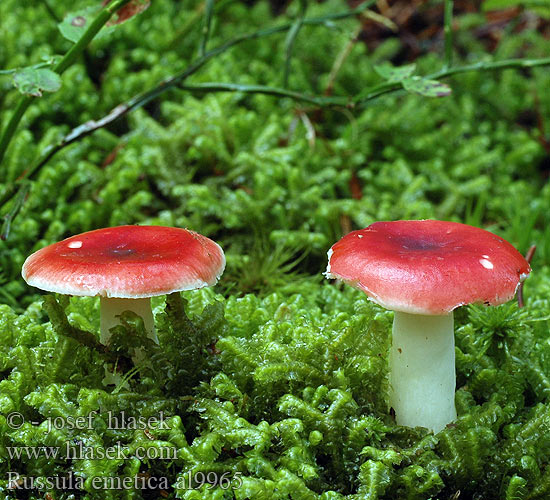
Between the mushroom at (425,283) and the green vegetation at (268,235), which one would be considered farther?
the green vegetation at (268,235)

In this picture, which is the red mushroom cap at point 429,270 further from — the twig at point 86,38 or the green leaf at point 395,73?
the twig at point 86,38

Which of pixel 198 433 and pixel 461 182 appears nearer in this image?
pixel 198 433

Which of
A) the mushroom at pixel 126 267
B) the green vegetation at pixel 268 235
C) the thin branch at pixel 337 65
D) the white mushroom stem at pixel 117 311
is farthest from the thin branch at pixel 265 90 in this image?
the thin branch at pixel 337 65

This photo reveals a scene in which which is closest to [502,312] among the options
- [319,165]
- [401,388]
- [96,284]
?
[401,388]

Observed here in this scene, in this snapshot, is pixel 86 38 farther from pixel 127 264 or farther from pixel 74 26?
pixel 127 264

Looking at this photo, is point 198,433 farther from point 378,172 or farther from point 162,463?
point 378,172

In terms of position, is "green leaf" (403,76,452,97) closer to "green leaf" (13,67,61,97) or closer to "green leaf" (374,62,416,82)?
"green leaf" (374,62,416,82)
